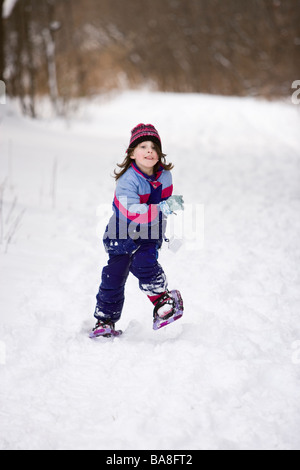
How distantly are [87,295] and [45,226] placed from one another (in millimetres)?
1593

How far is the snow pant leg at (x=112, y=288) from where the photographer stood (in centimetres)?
268

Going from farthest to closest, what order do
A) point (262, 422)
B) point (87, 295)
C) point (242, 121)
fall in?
point (242, 121) < point (87, 295) < point (262, 422)

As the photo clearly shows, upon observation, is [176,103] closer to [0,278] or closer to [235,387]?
[0,278]

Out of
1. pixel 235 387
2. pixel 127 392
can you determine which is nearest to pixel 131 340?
pixel 127 392

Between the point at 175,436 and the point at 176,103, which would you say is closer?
the point at 175,436

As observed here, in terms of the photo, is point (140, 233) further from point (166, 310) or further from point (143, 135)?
point (143, 135)

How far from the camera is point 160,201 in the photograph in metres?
2.74

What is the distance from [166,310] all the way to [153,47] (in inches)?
993

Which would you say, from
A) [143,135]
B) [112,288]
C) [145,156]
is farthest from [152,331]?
[143,135]

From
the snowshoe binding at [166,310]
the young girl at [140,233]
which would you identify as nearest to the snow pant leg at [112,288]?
the young girl at [140,233]

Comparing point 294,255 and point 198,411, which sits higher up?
point 294,255

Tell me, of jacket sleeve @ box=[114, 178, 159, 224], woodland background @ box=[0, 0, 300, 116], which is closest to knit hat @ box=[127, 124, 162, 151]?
jacket sleeve @ box=[114, 178, 159, 224]

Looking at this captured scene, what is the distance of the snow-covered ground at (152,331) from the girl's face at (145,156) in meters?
1.11

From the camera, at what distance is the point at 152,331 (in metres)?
2.84
